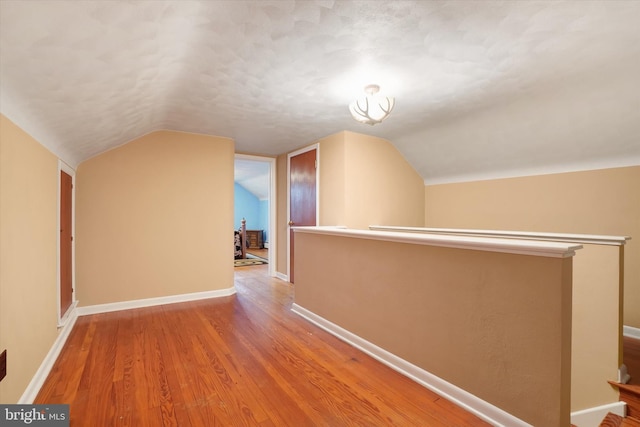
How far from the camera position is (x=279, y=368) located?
6.77ft

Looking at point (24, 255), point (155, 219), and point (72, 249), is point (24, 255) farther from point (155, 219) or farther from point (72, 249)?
point (155, 219)

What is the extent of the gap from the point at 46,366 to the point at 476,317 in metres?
2.85

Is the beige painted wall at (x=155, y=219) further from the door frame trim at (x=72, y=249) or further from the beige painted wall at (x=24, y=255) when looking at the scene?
the beige painted wall at (x=24, y=255)

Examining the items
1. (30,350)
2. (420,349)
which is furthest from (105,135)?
(420,349)

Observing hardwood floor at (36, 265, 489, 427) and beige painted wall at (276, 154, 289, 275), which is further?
beige painted wall at (276, 154, 289, 275)

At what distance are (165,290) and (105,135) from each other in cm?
191

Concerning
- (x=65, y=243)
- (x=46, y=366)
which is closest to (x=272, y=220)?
(x=65, y=243)

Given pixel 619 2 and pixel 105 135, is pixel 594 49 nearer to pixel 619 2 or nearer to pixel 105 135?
pixel 619 2

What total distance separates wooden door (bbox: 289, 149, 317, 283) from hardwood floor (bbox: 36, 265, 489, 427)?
5.63ft

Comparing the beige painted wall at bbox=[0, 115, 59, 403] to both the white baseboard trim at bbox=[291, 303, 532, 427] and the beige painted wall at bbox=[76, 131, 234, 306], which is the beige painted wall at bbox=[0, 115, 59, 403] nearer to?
the beige painted wall at bbox=[76, 131, 234, 306]

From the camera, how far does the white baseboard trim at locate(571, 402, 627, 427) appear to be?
1.92 meters

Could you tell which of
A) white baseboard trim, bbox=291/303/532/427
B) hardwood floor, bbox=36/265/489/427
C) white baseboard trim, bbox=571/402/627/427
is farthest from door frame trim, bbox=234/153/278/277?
white baseboard trim, bbox=571/402/627/427

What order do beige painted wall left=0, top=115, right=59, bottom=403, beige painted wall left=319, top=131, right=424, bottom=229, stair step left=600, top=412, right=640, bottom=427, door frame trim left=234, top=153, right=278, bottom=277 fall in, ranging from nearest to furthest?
1. beige painted wall left=0, top=115, right=59, bottom=403
2. stair step left=600, top=412, right=640, bottom=427
3. beige painted wall left=319, top=131, right=424, bottom=229
4. door frame trim left=234, top=153, right=278, bottom=277
